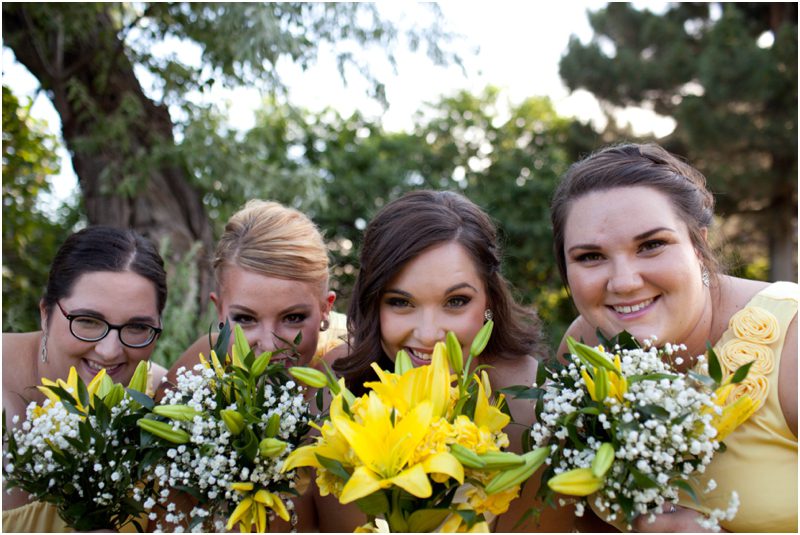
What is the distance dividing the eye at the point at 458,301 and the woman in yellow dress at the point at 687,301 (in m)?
0.42

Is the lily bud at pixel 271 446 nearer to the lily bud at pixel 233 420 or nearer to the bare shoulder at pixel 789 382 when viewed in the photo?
the lily bud at pixel 233 420

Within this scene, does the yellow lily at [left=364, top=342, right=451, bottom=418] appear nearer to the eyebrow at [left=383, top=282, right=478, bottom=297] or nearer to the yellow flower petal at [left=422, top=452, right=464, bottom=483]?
the yellow flower petal at [left=422, top=452, right=464, bottom=483]

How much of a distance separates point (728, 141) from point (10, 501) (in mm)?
14318

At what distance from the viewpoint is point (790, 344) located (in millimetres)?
2469

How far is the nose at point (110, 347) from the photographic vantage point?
2.96m

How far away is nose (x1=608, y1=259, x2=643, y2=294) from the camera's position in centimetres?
247

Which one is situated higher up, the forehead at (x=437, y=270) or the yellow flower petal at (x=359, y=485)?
the forehead at (x=437, y=270)

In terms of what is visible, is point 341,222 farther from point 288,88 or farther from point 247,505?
point 247,505

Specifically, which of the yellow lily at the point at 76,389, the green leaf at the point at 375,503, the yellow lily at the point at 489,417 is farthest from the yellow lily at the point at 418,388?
the yellow lily at the point at 76,389

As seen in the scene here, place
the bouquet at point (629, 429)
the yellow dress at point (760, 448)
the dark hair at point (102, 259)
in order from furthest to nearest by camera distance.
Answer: the dark hair at point (102, 259), the yellow dress at point (760, 448), the bouquet at point (629, 429)

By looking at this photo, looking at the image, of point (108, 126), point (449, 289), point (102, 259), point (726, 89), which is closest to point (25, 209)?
point (108, 126)

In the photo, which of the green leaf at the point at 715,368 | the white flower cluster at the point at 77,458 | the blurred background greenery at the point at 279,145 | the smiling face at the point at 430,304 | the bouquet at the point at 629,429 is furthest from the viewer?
the blurred background greenery at the point at 279,145

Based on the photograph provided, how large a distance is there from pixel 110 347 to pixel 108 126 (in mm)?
4524

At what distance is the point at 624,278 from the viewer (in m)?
2.47
